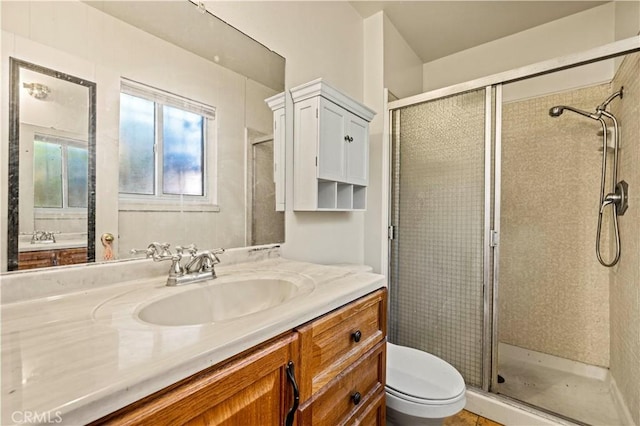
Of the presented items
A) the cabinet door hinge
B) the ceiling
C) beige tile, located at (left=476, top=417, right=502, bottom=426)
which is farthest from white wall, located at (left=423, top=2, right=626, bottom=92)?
beige tile, located at (left=476, top=417, right=502, bottom=426)

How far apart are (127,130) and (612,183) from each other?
2528mm

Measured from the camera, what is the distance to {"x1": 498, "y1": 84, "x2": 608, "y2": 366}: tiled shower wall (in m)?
1.89

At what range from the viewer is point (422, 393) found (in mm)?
1132

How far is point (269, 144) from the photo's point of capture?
53.5 inches

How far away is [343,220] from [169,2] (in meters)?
1.35

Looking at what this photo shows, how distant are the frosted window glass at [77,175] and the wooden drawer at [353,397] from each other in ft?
2.62

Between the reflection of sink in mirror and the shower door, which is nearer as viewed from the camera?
the reflection of sink in mirror

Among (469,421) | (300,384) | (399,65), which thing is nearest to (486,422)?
(469,421)

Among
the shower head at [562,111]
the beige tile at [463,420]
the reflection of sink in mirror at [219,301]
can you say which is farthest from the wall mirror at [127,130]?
the shower head at [562,111]

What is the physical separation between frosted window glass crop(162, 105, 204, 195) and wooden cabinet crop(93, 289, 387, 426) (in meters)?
0.68

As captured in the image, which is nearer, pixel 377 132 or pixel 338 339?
pixel 338 339

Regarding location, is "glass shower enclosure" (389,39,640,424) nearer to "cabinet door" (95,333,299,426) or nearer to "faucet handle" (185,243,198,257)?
"faucet handle" (185,243,198,257)

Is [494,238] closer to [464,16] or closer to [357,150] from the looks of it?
[357,150]

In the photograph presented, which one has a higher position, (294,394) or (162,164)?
(162,164)
